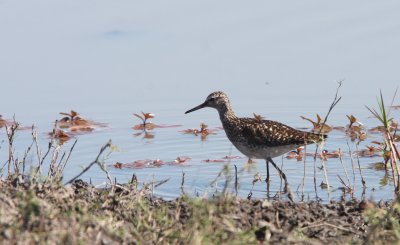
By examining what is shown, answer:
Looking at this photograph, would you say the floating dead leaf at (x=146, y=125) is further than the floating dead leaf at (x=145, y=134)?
Yes

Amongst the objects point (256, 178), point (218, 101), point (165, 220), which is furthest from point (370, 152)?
point (165, 220)

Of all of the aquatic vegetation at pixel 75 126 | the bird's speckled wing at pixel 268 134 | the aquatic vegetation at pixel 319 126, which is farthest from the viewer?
the aquatic vegetation at pixel 75 126

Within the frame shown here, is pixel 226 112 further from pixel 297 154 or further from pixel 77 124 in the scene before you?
pixel 77 124

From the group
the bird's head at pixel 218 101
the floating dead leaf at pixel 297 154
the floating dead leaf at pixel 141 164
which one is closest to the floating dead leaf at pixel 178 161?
the floating dead leaf at pixel 141 164

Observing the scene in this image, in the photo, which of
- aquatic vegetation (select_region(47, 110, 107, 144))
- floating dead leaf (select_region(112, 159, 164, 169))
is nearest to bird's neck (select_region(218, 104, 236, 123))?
floating dead leaf (select_region(112, 159, 164, 169))

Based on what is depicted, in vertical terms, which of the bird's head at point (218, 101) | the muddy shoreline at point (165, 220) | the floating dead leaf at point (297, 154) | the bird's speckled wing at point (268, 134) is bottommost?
the muddy shoreline at point (165, 220)

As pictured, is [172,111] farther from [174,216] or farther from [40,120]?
[174,216]

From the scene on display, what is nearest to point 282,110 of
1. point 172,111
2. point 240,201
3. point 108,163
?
point 172,111

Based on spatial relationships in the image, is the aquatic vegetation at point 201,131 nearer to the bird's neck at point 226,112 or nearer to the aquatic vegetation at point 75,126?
the bird's neck at point 226,112

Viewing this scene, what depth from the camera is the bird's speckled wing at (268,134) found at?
11891 millimetres

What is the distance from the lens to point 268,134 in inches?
482

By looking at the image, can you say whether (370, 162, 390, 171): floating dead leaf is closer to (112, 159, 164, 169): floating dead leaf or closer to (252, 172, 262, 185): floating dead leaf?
(252, 172, 262, 185): floating dead leaf

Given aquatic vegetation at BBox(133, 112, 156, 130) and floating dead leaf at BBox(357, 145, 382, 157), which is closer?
floating dead leaf at BBox(357, 145, 382, 157)

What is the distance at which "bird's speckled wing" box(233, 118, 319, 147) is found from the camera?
1189cm
